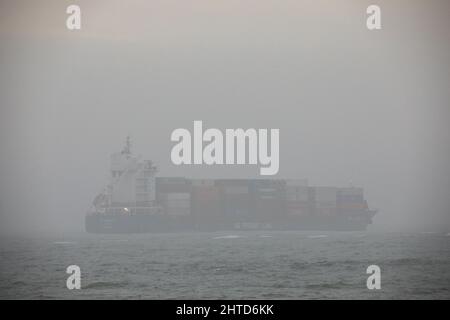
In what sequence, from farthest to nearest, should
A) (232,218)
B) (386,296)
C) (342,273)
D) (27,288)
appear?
(232,218), (342,273), (27,288), (386,296)

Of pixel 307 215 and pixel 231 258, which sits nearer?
pixel 231 258

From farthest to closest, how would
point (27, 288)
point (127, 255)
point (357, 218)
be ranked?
point (357, 218) → point (127, 255) → point (27, 288)

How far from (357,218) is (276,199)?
9.98 meters

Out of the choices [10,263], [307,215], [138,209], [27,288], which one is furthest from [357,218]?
[27,288]

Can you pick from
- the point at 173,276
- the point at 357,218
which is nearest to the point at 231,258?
the point at 173,276

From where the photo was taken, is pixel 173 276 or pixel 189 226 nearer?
pixel 173 276

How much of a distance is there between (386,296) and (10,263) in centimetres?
2581

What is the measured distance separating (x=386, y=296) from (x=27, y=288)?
14361 mm

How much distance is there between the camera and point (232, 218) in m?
90.9
